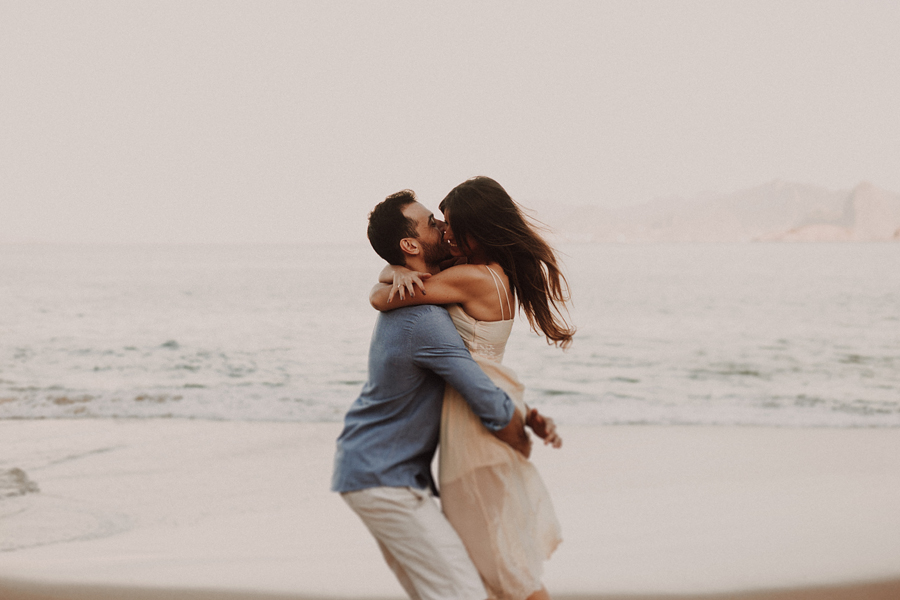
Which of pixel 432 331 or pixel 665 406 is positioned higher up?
pixel 432 331

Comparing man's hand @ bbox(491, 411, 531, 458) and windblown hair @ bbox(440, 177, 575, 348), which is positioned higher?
windblown hair @ bbox(440, 177, 575, 348)

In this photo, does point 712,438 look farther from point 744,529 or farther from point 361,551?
point 361,551

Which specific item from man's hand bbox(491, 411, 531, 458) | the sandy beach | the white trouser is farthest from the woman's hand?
the sandy beach

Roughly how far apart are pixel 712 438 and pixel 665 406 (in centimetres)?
350

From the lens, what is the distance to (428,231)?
227 cm

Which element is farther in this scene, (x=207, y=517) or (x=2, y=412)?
(x=2, y=412)

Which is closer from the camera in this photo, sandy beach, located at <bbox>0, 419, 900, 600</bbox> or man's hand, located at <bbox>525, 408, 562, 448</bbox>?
man's hand, located at <bbox>525, 408, 562, 448</bbox>

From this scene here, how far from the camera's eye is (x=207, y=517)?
17.4ft

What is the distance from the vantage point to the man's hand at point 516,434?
209cm

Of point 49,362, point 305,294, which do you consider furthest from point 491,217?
point 305,294

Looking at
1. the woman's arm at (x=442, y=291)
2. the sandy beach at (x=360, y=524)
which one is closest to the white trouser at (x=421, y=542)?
the woman's arm at (x=442, y=291)

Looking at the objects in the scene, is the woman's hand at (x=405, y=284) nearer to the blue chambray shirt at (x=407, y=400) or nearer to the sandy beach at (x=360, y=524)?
the blue chambray shirt at (x=407, y=400)

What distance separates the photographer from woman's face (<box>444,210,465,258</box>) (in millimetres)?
2311

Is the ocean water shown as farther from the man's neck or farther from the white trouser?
the white trouser
